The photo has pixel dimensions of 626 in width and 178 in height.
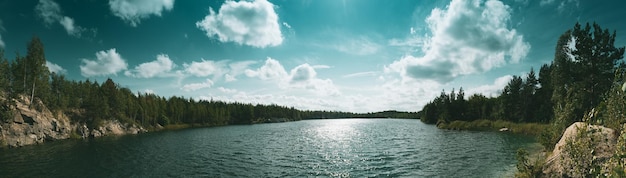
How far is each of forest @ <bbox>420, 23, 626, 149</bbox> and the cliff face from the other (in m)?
79.7

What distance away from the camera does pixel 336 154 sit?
40.6 meters

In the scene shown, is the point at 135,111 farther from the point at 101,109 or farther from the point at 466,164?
the point at 466,164

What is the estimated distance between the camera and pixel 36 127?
66.4 m

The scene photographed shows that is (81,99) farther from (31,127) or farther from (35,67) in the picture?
(31,127)

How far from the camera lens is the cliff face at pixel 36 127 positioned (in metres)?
59.0

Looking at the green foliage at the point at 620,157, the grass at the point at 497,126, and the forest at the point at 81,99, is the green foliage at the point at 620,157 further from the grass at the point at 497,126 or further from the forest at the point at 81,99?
the forest at the point at 81,99

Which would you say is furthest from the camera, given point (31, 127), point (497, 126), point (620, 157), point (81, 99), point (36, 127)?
point (81, 99)

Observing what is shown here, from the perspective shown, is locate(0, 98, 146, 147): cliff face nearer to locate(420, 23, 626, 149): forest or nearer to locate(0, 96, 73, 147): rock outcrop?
locate(0, 96, 73, 147): rock outcrop

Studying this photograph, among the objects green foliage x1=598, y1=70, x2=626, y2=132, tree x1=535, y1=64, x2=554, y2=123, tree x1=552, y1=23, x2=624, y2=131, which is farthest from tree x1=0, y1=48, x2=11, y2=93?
tree x1=535, y1=64, x2=554, y2=123

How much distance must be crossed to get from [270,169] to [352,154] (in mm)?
13113

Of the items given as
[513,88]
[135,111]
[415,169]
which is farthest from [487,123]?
[135,111]

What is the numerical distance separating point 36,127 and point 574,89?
325 ft

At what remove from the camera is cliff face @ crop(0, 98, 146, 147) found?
193 feet

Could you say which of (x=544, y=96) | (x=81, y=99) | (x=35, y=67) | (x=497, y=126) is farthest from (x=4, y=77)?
(x=544, y=96)
